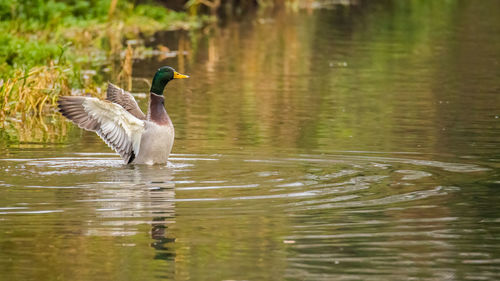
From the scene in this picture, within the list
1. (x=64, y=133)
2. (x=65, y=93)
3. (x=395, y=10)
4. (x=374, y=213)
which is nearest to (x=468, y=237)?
(x=374, y=213)

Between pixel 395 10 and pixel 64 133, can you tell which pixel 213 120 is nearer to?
pixel 64 133

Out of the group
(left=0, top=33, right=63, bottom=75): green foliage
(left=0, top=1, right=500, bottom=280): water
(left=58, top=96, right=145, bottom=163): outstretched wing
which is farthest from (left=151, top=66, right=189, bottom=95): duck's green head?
→ (left=0, top=33, right=63, bottom=75): green foliage

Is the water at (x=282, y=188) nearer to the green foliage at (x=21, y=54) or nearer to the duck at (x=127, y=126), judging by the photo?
the duck at (x=127, y=126)

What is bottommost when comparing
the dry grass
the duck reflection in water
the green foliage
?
the duck reflection in water

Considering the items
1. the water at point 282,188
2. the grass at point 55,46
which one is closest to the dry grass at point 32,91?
the grass at point 55,46

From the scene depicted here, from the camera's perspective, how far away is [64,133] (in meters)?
15.1

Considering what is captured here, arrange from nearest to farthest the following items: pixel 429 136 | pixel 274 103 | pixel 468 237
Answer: pixel 468 237 → pixel 429 136 → pixel 274 103

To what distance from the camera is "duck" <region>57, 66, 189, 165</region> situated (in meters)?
12.4

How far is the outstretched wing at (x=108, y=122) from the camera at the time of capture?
12.5 metres

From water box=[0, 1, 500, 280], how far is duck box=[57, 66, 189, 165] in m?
0.19

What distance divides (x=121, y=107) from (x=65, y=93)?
478 centimetres

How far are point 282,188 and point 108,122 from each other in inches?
101

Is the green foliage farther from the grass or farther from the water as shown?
the water

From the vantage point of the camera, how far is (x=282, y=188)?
35.7 ft
